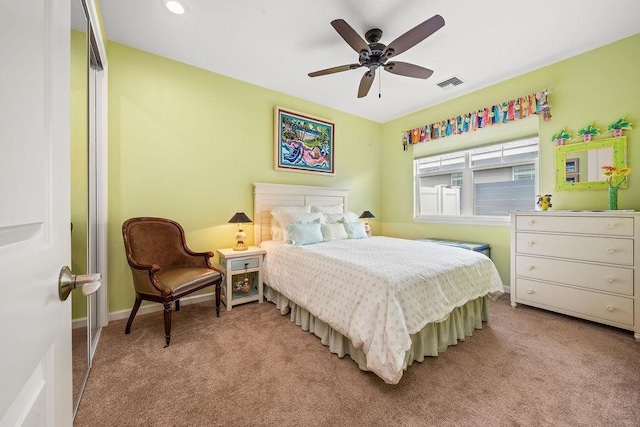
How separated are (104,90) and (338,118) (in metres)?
3.04

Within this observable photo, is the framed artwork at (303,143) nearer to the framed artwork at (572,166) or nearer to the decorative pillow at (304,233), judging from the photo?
the decorative pillow at (304,233)

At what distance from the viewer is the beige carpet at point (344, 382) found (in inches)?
56.6

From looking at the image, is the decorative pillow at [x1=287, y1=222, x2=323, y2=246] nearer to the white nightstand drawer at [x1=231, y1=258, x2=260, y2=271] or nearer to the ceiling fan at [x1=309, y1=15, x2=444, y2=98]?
the white nightstand drawer at [x1=231, y1=258, x2=260, y2=271]

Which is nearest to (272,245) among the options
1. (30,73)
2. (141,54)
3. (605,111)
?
(141,54)

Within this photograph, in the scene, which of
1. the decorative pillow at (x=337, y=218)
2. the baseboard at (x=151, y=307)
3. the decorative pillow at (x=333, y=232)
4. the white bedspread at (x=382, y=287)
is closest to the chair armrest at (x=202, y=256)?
the baseboard at (x=151, y=307)

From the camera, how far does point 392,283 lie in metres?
1.70

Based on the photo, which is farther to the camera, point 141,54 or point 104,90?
point 141,54

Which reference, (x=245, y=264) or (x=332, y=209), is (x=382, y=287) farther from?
(x=332, y=209)

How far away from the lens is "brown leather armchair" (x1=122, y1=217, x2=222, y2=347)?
2170 millimetres

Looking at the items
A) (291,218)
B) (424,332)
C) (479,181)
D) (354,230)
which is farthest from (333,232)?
(479,181)

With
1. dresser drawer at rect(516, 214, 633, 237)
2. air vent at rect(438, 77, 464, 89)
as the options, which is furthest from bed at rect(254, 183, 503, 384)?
air vent at rect(438, 77, 464, 89)

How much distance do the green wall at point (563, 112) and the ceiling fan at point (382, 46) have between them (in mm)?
1671

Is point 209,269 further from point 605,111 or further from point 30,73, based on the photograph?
point 605,111

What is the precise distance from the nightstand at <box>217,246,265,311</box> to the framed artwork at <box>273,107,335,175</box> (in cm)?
135
